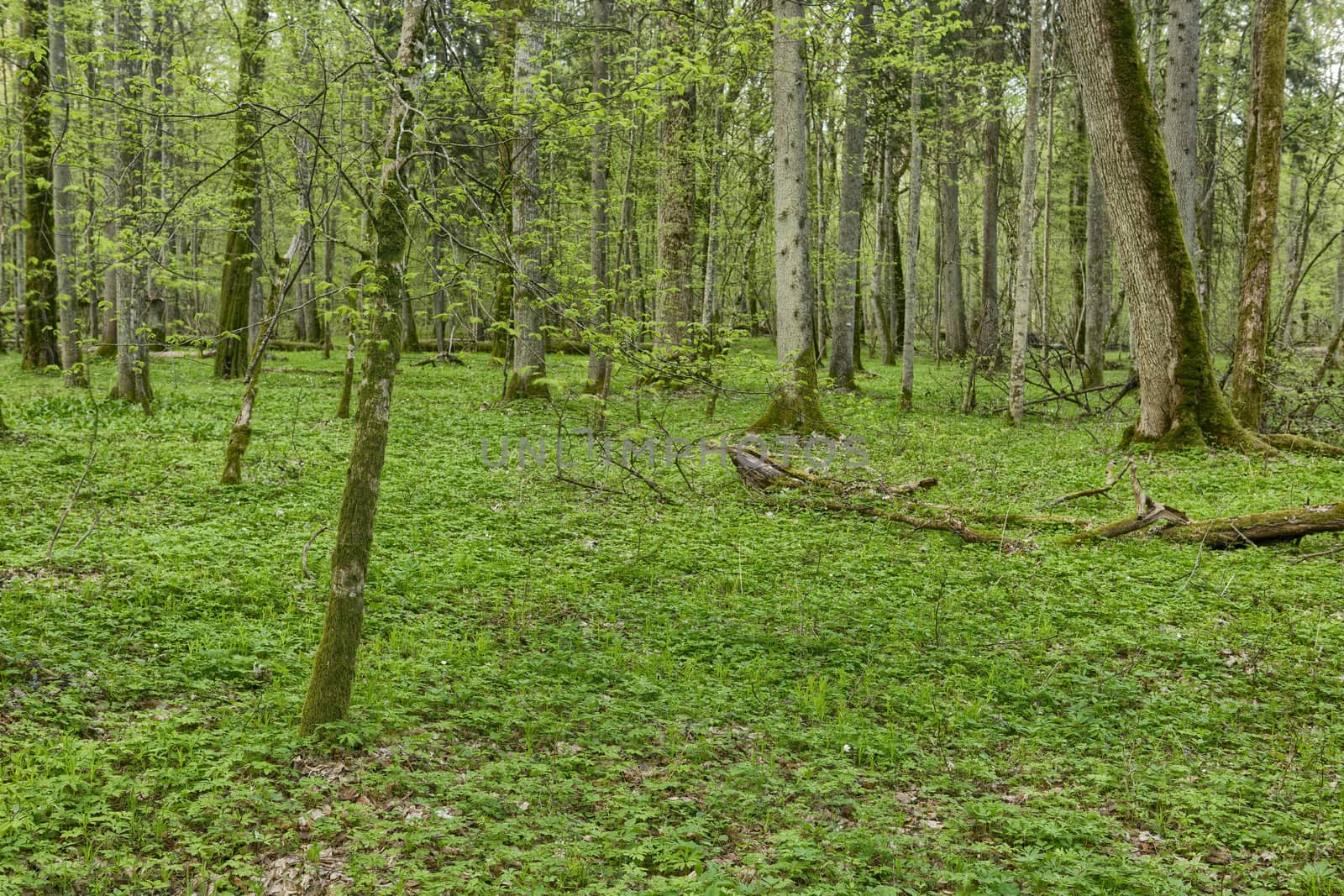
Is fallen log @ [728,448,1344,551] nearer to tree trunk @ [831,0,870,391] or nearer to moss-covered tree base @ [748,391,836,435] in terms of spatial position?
moss-covered tree base @ [748,391,836,435]

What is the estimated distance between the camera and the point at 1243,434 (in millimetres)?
11203

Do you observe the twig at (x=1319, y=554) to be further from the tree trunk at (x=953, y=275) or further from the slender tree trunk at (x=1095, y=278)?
the tree trunk at (x=953, y=275)

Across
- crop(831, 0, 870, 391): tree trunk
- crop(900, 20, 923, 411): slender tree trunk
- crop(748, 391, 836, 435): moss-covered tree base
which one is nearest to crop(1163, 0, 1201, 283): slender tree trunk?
crop(900, 20, 923, 411): slender tree trunk

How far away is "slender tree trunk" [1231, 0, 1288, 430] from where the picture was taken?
10977 mm

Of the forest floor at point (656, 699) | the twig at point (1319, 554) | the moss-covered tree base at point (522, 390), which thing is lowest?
the forest floor at point (656, 699)

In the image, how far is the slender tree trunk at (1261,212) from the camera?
11.0 meters

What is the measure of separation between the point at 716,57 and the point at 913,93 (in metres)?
3.82

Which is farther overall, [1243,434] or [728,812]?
[1243,434]

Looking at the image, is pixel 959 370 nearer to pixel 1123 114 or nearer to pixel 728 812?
pixel 1123 114

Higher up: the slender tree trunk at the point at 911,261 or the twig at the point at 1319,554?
the slender tree trunk at the point at 911,261

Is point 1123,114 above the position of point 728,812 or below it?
above

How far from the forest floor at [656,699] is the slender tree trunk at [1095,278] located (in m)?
11.3

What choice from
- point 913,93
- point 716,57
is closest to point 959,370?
point 913,93

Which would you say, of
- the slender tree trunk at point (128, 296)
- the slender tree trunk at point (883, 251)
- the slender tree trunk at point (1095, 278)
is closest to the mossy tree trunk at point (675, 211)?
the slender tree trunk at point (883, 251)
